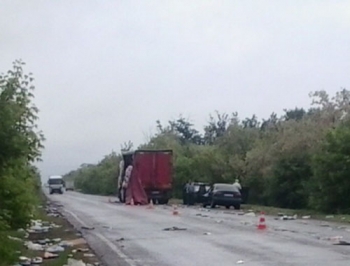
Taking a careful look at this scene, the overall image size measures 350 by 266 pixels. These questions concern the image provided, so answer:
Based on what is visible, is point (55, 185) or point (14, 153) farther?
point (55, 185)

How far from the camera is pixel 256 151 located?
65.6m

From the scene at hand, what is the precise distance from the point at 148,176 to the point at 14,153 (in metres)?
44.3

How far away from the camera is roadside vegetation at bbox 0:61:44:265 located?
17.4 m

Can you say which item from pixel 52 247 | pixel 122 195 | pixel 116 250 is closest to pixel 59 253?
pixel 116 250

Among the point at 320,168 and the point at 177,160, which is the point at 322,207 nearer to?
the point at 320,168

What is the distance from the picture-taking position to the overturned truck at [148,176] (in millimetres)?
61594

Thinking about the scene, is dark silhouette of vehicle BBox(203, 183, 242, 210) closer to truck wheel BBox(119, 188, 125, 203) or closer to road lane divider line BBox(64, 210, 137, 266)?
truck wheel BBox(119, 188, 125, 203)

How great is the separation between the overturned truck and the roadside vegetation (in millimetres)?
32145

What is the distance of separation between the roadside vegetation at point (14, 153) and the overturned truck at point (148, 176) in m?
32.1

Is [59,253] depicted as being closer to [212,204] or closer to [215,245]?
[215,245]

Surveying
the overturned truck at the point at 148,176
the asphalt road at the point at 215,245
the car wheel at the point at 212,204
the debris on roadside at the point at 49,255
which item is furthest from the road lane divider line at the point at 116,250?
the overturned truck at the point at 148,176

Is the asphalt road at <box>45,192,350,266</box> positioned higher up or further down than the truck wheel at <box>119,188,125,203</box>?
further down

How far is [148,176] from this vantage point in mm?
61906

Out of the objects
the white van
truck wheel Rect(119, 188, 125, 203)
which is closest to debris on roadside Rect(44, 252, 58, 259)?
truck wheel Rect(119, 188, 125, 203)
